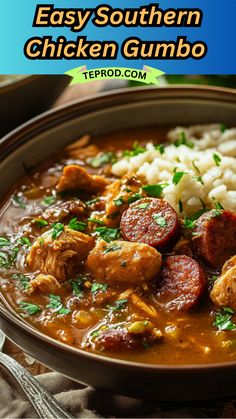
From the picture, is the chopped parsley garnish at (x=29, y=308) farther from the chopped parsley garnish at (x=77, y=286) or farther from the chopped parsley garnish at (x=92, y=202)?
the chopped parsley garnish at (x=92, y=202)

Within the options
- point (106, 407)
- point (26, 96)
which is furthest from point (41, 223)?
point (26, 96)

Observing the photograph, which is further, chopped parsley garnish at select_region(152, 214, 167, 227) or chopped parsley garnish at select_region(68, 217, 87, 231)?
chopped parsley garnish at select_region(68, 217, 87, 231)

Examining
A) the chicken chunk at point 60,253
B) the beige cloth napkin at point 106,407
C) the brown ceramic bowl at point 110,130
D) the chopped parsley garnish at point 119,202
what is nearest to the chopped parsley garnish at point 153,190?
the chopped parsley garnish at point 119,202

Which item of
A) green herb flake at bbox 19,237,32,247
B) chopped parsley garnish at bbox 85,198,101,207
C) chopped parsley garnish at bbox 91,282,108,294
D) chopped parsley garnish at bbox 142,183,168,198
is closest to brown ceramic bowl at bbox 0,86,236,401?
chopped parsley garnish at bbox 91,282,108,294

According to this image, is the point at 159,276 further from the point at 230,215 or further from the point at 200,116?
the point at 200,116

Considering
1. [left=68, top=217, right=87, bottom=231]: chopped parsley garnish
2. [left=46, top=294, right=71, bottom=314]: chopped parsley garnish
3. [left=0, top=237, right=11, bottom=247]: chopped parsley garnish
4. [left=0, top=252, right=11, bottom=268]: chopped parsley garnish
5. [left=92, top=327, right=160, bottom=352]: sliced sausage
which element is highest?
[left=68, top=217, right=87, bottom=231]: chopped parsley garnish

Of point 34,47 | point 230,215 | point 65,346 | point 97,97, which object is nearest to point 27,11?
point 34,47

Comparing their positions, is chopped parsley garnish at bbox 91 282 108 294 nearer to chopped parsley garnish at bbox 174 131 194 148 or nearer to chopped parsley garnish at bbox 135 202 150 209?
chopped parsley garnish at bbox 135 202 150 209
